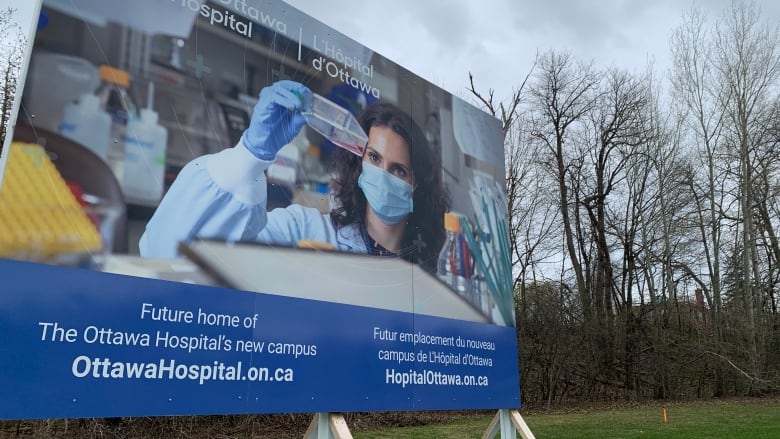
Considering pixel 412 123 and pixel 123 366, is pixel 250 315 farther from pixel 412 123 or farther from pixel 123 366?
pixel 412 123

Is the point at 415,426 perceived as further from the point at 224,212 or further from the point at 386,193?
the point at 224,212

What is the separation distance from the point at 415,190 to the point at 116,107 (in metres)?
2.40

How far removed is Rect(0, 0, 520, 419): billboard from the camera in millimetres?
2666

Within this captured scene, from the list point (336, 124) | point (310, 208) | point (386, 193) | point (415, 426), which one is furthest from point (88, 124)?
point (415, 426)

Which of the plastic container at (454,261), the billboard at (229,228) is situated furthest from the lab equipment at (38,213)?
the plastic container at (454,261)

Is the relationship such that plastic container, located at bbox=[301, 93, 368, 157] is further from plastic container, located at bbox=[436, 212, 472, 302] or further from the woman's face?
plastic container, located at bbox=[436, 212, 472, 302]

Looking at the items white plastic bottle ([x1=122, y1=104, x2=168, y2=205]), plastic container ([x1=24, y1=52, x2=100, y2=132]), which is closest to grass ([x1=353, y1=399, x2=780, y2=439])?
white plastic bottle ([x1=122, y1=104, x2=168, y2=205])

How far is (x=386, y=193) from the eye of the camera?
14.6 ft

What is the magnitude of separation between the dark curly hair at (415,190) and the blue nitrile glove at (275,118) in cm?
41

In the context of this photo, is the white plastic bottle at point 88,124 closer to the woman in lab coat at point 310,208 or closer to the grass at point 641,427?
the woman in lab coat at point 310,208

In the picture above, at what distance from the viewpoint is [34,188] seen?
2.62 meters

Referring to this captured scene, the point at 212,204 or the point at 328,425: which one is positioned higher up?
the point at 212,204

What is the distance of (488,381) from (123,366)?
3.10m

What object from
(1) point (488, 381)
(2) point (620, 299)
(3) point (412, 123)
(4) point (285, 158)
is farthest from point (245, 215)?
(2) point (620, 299)
